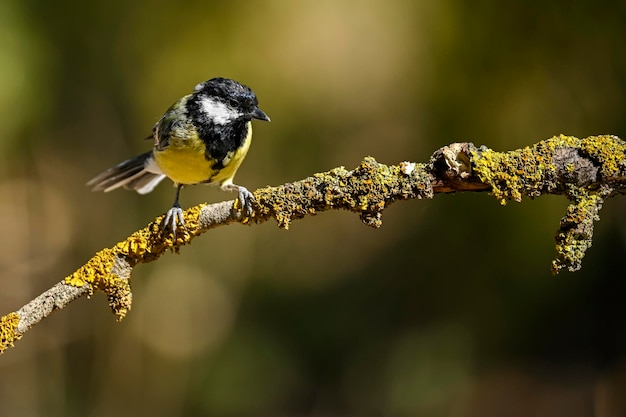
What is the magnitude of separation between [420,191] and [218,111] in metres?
1.08

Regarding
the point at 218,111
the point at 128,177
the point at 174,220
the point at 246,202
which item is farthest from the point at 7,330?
the point at 128,177

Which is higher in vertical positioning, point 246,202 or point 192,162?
A: point 192,162

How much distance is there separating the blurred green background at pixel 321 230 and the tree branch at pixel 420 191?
2214mm

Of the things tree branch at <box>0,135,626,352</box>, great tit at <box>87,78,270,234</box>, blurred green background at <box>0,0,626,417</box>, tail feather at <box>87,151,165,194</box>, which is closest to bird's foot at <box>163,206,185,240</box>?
tree branch at <box>0,135,626,352</box>

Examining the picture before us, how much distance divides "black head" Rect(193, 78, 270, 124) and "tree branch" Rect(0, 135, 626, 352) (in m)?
0.70

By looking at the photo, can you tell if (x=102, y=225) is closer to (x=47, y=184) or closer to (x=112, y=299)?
(x=47, y=184)

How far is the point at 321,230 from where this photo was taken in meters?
4.30

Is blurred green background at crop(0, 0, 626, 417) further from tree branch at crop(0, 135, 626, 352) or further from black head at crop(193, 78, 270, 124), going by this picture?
tree branch at crop(0, 135, 626, 352)

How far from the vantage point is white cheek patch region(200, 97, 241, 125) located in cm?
235

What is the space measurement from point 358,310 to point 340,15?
1.72 m

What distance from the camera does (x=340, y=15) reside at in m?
3.93

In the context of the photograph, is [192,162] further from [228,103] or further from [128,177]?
[128,177]

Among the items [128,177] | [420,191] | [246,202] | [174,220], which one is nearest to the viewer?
[420,191]

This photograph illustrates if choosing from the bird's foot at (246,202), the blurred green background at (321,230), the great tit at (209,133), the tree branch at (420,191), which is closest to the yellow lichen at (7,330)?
the tree branch at (420,191)
